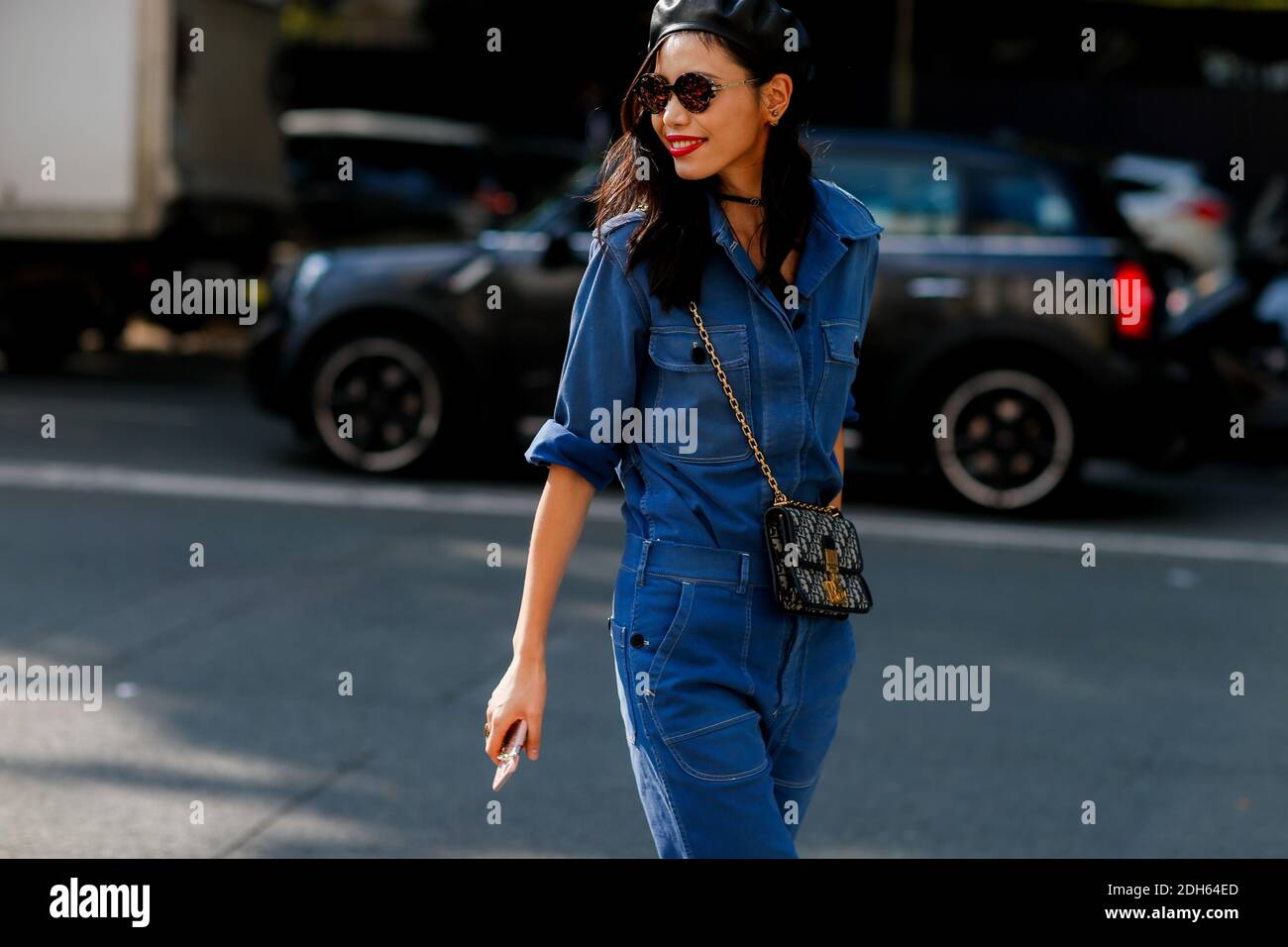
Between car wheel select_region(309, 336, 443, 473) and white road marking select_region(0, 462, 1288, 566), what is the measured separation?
0.30m

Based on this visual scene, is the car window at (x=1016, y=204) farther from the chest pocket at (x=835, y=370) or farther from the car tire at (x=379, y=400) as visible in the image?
the chest pocket at (x=835, y=370)

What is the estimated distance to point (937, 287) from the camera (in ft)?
28.5

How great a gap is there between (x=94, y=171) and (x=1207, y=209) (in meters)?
10.5

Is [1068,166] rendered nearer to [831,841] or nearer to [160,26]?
[831,841]

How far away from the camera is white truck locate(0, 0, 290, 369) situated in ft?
42.3

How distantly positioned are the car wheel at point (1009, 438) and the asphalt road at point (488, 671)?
0.21 meters

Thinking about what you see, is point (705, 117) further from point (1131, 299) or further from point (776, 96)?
point (1131, 299)

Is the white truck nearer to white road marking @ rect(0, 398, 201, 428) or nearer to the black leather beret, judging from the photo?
white road marking @ rect(0, 398, 201, 428)

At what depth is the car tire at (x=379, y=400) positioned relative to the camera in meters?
9.18

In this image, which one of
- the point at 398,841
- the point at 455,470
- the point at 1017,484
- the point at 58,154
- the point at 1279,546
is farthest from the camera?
the point at 58,154

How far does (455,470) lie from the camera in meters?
9.48
